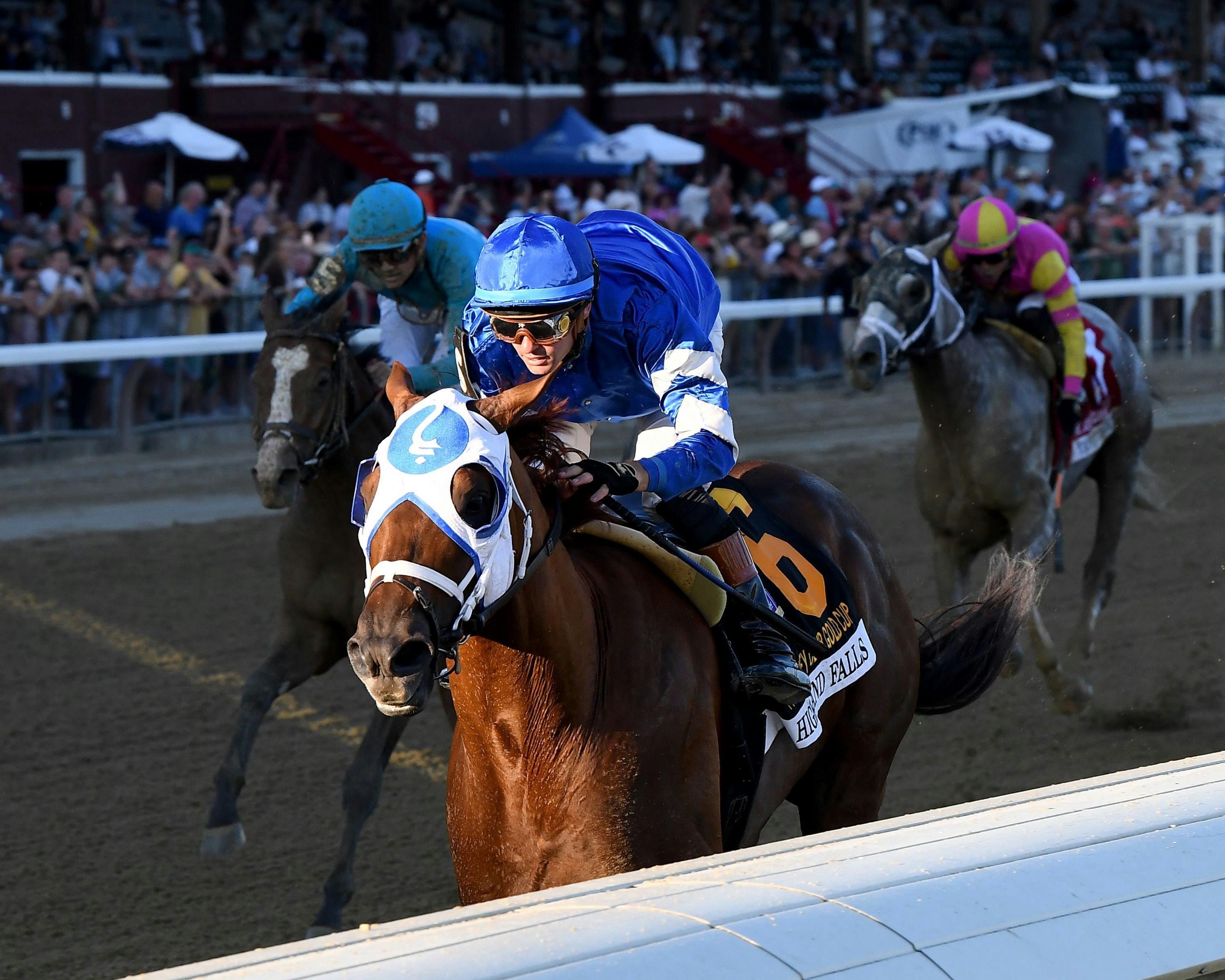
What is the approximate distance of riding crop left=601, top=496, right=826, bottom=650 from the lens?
245 centimetres

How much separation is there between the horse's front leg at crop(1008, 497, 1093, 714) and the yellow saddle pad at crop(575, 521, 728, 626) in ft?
9.15

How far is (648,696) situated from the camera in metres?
2.35

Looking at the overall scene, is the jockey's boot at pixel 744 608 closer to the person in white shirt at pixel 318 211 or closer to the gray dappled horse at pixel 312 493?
the gray dappled horse at pixel 312 493

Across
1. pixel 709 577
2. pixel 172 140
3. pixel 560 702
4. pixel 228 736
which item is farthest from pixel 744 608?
pixel 172 140

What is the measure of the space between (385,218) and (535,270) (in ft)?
5.67

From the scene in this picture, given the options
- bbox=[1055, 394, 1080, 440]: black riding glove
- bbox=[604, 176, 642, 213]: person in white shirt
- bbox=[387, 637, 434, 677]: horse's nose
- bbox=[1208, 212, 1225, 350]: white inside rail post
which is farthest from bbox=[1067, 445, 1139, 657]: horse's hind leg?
bbox=[604, 176, 642, 213]: person in white shirt

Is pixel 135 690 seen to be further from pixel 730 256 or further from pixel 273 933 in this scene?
pixel 730 256

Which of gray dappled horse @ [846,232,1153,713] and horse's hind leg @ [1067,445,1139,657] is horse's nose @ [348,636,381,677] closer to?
gray dappled horse @ [846,232,1153,713]

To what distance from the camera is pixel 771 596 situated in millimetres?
2795

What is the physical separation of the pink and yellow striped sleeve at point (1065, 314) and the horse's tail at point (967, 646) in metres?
2.24

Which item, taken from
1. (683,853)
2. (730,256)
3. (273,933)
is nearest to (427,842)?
(273,933)

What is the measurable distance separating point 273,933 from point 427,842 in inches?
24.4

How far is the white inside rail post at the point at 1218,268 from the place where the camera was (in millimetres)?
11914

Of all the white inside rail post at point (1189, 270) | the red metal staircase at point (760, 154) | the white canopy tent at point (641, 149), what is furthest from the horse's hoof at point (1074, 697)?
the red metal staircase at point (760, 154)
